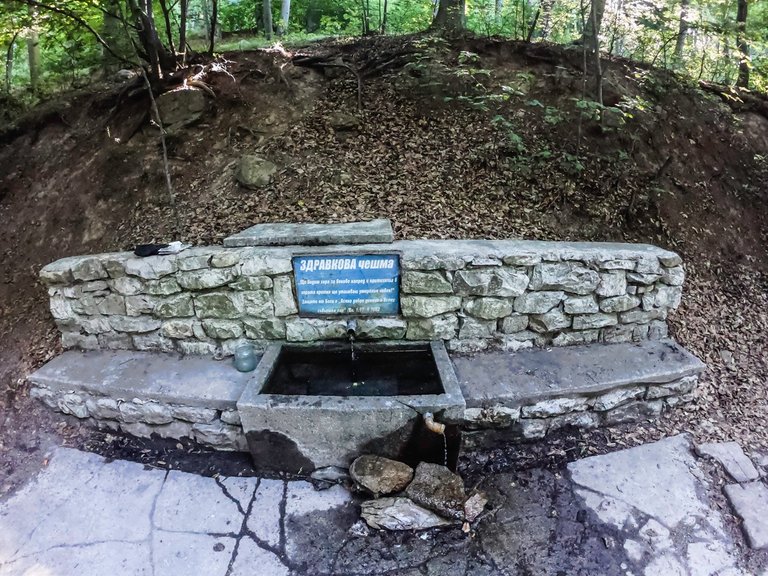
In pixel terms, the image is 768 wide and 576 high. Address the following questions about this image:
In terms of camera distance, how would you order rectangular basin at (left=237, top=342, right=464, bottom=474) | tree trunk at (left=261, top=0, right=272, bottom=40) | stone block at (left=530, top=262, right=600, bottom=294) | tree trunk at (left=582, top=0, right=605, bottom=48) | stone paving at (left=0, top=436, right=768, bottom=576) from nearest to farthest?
stone paving at (left=0, top=436, right=768, bottom=576) < rectangular basin at (left=237, top=342, right=464, bottom=474) < stone block at (left=530, top=262, right=600, bottom=294) < tree trunk at (left=582, top=0, right=605, bottom=48) < tree trunk at (left=261, top=0, right=272, bottom=40)

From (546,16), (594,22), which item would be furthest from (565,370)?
(546,16)

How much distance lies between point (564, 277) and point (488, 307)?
57 cm

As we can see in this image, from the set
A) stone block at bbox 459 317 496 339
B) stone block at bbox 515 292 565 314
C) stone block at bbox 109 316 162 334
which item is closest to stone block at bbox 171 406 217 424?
stone block at bbox 109 316 162 334

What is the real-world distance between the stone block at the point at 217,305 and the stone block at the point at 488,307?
64.9 inches

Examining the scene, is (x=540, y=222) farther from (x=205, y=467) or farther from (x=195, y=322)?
(x=205, y=467)

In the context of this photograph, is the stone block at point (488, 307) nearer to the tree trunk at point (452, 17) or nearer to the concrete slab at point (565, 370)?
the concrete slab at point (565, 370)

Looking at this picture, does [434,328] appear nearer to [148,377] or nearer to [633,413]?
[633,413]

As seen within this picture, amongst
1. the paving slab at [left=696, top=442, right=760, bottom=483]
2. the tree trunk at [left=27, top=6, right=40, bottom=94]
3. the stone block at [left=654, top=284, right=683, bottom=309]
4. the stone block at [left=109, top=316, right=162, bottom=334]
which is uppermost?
the tree trunk at [left=27, top=6, right=40, bottom=94]

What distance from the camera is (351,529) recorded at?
2.52 metres

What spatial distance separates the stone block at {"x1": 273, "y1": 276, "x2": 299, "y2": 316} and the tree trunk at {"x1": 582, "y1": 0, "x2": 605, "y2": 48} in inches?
158

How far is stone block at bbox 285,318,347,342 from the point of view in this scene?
3.23 m

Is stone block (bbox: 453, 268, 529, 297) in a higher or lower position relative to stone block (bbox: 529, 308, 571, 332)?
higher

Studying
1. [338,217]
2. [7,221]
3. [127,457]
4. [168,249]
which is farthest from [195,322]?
[7,221]

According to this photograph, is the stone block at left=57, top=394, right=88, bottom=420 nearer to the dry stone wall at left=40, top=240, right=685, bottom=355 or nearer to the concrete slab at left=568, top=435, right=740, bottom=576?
the dry stone wall at left=40, top=240, right=685, bottom=355
